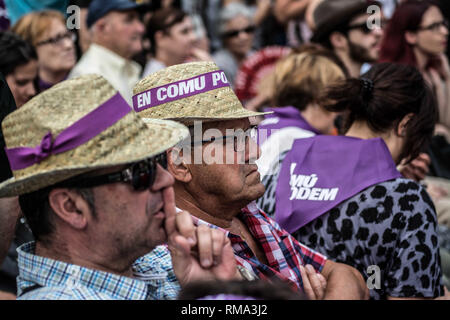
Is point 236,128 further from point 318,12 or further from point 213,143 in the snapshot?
point 318,12

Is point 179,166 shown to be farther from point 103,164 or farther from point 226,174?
point 103,164

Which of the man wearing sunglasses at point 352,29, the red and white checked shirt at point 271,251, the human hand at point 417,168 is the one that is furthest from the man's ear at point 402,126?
the man wearing sunglasses at point 352,29

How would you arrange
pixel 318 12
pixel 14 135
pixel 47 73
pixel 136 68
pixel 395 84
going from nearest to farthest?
pixel 14 135
pixel 395 84
pixel 47 73
pixel 318 12
pixel 136 68

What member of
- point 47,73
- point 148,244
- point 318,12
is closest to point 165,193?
point 148,244

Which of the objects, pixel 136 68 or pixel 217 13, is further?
pixel 217 13

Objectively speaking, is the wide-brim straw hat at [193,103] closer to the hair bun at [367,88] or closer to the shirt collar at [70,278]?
the shirt collar at [70,278]

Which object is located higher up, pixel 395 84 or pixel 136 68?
pixel 395 84

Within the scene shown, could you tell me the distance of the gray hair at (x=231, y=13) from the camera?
8992mm

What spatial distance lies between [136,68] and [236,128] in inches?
186

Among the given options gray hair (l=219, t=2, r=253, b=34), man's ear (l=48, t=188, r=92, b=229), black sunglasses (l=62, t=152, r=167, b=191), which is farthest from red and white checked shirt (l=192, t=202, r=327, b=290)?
gray hair (l=219, t=2, r=253, b=34)

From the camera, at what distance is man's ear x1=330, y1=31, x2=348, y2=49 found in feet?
22.0

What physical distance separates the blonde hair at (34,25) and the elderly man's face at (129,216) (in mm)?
4420

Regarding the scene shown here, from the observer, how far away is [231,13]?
355 inches

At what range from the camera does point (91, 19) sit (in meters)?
6.92
